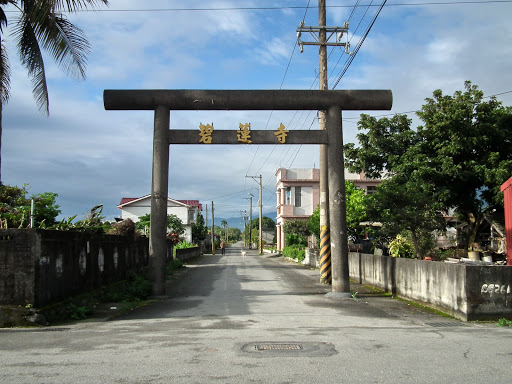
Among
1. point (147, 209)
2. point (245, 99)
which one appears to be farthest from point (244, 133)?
point (147, 209)

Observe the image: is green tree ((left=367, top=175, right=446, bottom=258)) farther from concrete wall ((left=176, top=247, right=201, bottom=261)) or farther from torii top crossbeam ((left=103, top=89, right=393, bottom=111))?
concrete wall ((left=176, top=247, right=201, bottom=261))

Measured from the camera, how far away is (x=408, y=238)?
20.5m

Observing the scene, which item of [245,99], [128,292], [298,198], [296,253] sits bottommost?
[128,292]

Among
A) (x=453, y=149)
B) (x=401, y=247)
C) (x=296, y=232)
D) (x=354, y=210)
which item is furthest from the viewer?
(x=296, y=232)

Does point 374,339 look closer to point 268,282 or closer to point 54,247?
point 54,247

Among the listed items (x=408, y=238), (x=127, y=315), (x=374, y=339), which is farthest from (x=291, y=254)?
(x=374, y=339)

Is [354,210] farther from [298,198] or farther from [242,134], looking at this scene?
[298,198]

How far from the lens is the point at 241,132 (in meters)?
15.2

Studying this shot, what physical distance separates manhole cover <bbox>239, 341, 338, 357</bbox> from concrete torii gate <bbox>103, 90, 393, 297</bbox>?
7280 mm

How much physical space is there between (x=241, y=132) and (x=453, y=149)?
468 inches

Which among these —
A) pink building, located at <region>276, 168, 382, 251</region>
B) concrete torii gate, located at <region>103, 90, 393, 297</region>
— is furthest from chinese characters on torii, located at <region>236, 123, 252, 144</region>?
pink building, located at <region>276, 168, 382, 251</region>

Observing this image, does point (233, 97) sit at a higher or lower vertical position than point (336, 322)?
higher

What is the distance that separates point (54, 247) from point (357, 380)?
25.6 ft

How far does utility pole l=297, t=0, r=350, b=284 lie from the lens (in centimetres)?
1895
